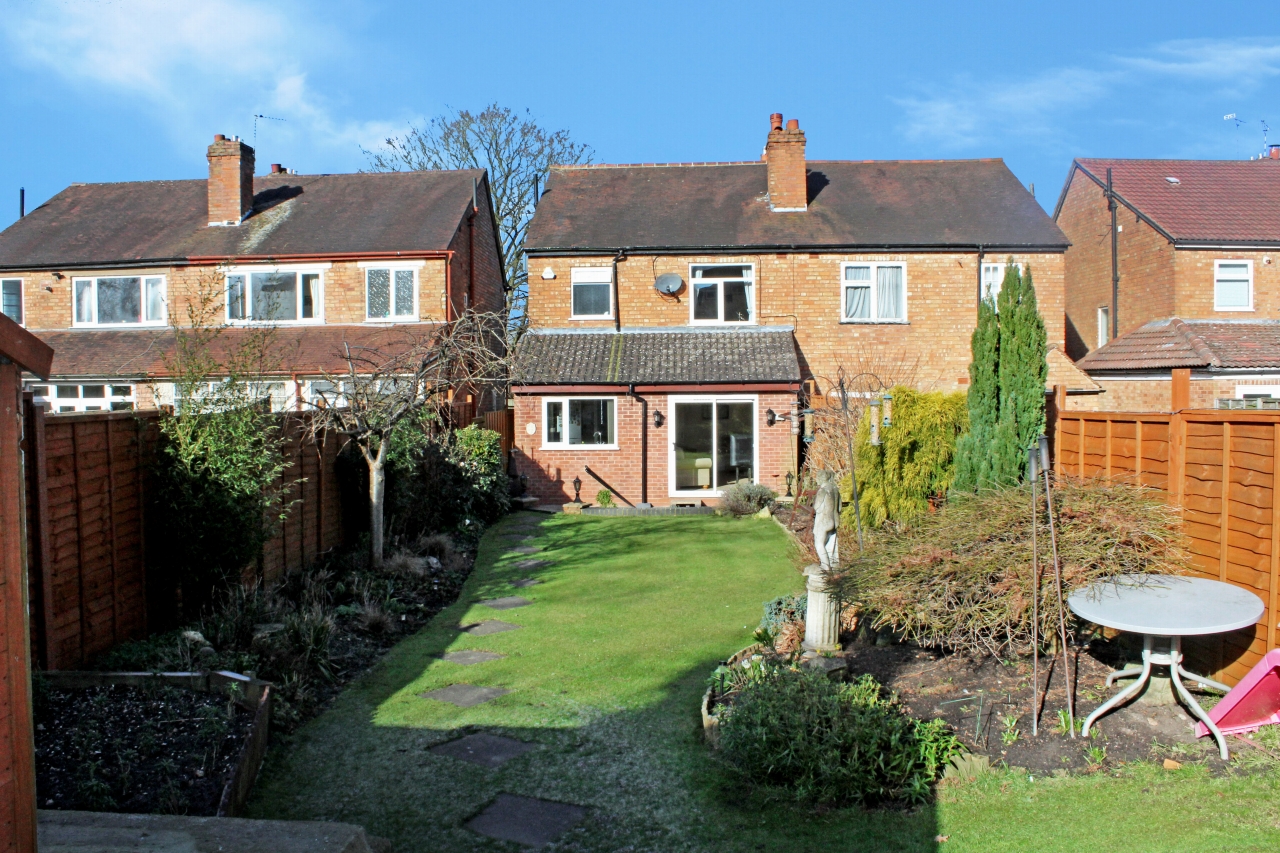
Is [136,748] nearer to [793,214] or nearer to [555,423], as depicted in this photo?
[555,423]

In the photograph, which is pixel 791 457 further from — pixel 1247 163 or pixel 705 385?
pixel 1247 163

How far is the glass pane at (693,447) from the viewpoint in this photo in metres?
19.1

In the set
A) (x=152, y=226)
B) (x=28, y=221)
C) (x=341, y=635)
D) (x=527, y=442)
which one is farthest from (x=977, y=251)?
(x=28, y=221)

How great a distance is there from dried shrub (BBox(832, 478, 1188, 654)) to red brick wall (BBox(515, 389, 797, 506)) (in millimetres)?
11562

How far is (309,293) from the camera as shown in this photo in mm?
21625

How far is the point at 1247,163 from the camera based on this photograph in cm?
2603

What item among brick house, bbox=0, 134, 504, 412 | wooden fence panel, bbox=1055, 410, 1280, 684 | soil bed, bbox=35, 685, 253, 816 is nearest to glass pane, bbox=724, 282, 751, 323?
brick house, bbox=0, 134, 504, 412

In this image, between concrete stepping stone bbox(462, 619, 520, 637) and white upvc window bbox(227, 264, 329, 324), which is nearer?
concrete stepping stone bbox(462, 619, 520, 637)

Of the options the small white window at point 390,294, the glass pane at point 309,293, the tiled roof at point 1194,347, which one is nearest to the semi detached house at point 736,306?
the tiled roof at point 1194,347

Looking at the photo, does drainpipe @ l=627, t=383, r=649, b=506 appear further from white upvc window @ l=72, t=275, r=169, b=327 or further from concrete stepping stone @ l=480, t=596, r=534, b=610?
white upvc window @ l=72, t=275, r=169, b=327

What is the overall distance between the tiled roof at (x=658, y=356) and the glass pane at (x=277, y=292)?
5.81 meters

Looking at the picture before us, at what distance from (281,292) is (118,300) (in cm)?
439

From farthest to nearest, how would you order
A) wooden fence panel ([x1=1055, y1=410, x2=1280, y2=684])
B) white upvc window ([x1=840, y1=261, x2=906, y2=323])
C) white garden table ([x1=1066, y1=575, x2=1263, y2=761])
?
white upvc window ([x1=840, y1=261, x2=906, y2=323]) → wooden fence panel ([x1=1055, y1=410, x2=1280, y2=684]) → white garden table ([x1=1066, y1=575, x2=1263, y2=761])

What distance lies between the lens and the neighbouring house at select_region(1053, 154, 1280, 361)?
22.5 m
